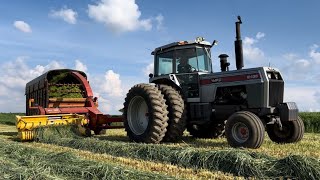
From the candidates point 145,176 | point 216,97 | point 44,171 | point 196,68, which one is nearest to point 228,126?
point 216,97

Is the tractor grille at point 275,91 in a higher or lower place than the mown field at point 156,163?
higher

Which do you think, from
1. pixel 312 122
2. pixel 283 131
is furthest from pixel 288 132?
pixel 312 122

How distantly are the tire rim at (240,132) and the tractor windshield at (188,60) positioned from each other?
212 cm

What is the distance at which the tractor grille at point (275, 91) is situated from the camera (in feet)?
28.6

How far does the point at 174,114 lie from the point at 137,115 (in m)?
1.56

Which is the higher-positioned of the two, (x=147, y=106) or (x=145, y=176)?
(x=147, y=106)

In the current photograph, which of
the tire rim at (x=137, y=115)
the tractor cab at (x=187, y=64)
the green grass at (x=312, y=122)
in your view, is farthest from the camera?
the green grass at (x=312, y=122)

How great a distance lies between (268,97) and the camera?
28.4 ft

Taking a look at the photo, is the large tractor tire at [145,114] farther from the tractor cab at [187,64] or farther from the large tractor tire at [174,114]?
the tractor cab at [187,64]

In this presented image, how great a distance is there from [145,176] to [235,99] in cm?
470

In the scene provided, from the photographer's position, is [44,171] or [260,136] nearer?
[44,171]

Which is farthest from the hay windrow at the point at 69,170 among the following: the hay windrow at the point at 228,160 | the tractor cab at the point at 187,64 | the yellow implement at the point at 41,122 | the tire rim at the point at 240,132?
the yellow implement at the point at 41,122

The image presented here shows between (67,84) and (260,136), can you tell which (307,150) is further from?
(67,84)

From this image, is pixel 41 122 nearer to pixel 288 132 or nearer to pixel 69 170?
pixel 69 170
